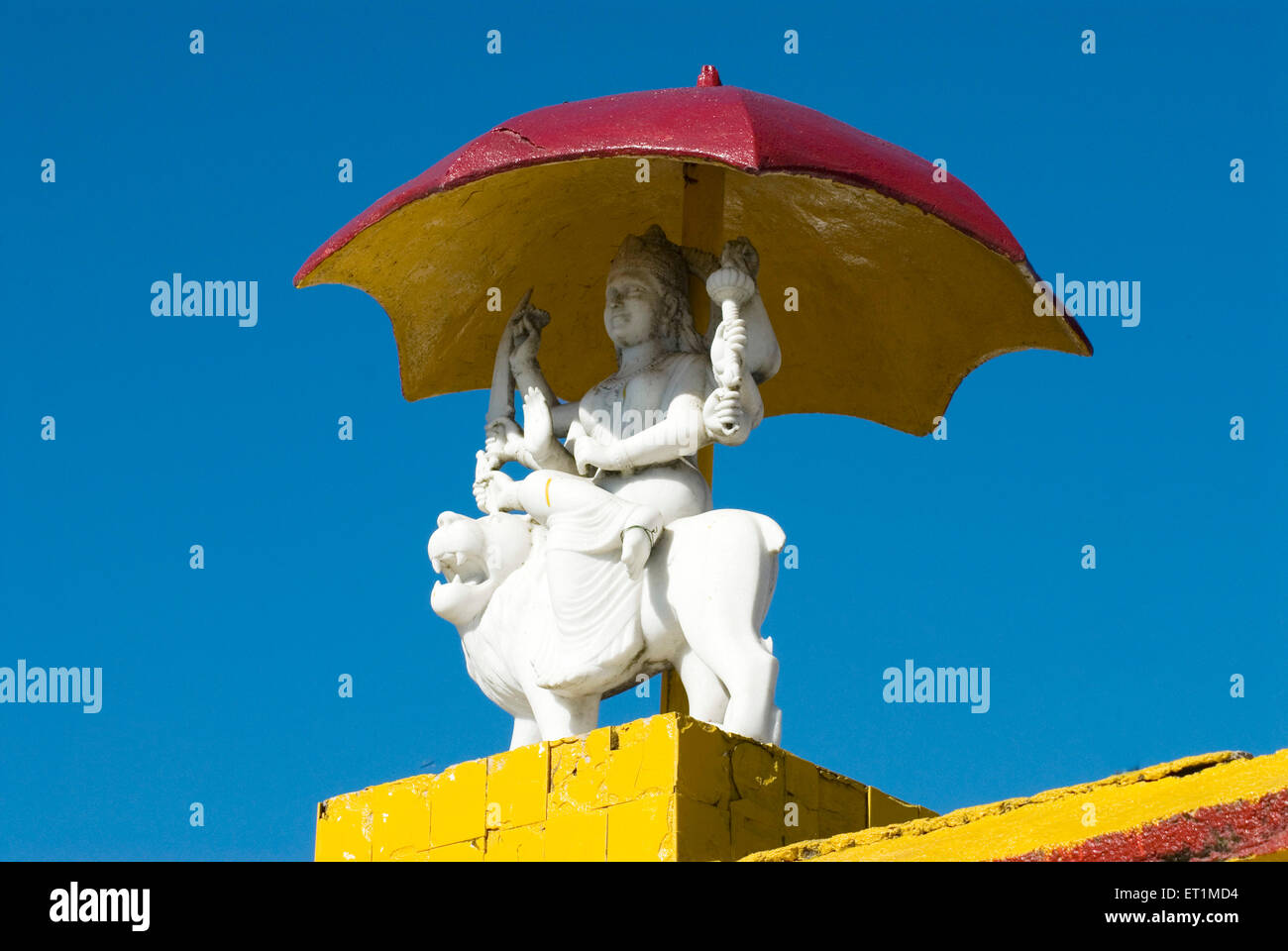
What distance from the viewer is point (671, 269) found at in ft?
35.1

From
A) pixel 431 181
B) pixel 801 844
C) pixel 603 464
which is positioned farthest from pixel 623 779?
pixel 431 181

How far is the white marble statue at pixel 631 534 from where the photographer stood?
9758 mm

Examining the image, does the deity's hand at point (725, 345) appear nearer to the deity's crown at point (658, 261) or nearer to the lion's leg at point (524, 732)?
the deity's crown at point (658, 261)

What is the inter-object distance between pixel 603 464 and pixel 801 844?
106 inches

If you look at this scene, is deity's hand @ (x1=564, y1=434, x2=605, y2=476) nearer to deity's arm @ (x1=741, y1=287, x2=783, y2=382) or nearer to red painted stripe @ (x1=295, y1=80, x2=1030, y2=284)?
deity's arm @ (x1=741, y1=287, x2=783, y2=382)

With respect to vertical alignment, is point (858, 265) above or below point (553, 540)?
above

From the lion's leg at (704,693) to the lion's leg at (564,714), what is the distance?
0.50m

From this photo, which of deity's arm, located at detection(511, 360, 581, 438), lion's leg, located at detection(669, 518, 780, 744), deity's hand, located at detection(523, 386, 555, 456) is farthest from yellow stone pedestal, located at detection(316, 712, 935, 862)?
deity's arm, located at detection(511, 360, 581, 438)

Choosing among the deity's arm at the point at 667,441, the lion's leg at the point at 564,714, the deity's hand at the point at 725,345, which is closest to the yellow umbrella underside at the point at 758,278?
the deity's hand at the point at 725,345

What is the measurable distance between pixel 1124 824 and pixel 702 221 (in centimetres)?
498

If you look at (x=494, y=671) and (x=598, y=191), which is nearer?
(x=494, y=671)

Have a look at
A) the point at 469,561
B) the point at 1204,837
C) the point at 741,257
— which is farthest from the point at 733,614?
the point at 1204,837
